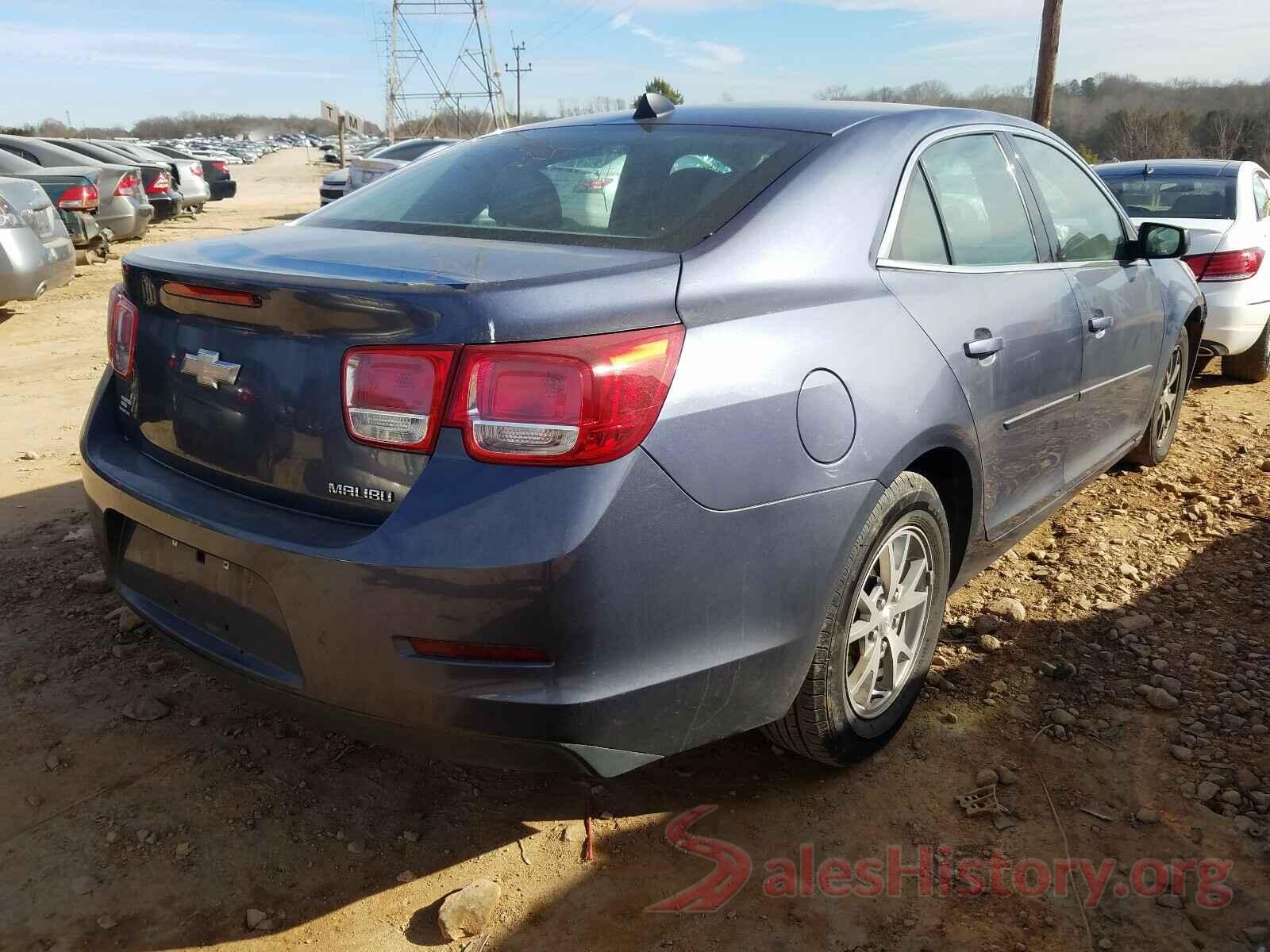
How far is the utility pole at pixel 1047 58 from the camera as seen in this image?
15195 mm

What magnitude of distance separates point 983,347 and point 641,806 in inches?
58.2

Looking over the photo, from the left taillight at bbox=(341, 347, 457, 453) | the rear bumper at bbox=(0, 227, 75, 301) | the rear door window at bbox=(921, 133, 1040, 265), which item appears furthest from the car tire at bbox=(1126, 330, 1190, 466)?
the rear bumper at bbox=(0, 227, 75, 301)

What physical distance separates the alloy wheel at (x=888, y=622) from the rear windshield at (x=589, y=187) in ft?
3.01

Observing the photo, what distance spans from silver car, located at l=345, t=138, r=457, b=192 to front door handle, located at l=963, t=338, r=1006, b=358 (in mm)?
13303

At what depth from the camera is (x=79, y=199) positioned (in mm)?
10711

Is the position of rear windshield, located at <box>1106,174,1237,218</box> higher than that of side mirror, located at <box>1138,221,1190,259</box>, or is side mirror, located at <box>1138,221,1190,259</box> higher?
rear windshield, located at <box>1106,174,1237,218</box>

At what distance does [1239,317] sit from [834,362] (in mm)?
5241

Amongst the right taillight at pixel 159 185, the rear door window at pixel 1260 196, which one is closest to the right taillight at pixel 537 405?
the rear door window at pixel 1260 196

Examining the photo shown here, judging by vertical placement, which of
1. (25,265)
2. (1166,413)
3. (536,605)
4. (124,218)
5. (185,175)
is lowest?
→ (1166,413)

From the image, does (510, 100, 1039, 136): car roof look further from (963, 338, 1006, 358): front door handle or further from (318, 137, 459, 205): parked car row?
(318, 137, 459, 205): parked car row

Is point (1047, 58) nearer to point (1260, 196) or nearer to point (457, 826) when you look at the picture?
point (1260, 196)

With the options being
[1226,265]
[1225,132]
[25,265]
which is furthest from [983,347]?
[1225,132]

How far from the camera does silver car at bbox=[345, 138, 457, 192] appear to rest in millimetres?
16344

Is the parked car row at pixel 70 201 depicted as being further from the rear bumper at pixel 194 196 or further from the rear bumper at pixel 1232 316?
the rear bumper at pixel 1232 316
